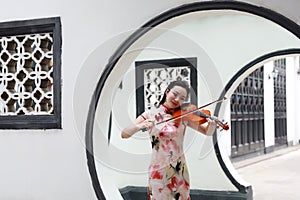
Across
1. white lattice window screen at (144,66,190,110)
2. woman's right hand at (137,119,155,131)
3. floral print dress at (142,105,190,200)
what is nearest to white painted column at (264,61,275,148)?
white lattice window screen at (144,66,190,110)

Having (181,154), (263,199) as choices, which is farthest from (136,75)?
(181,154)

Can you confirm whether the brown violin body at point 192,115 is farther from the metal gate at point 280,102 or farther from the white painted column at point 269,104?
the metal gate at point 280,102

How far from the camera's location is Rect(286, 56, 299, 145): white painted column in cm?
1420

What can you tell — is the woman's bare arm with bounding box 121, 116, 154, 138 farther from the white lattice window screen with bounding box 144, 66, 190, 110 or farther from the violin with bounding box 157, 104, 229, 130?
the white lattice window screen with bounding box 144, 66, 190, 110

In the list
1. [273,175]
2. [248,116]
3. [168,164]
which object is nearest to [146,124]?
[168,164]

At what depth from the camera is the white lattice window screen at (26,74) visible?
2973 millimetres

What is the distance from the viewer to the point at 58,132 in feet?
9.36

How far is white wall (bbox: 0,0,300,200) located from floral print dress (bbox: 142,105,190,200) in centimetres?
63

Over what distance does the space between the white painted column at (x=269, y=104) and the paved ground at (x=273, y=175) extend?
18.1 inches

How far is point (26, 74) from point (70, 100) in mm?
434

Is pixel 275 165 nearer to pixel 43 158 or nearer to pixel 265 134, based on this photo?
pixel 265 134

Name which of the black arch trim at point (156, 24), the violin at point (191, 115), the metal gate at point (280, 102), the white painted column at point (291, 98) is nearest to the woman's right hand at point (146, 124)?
A: the violin at point (191, 115)

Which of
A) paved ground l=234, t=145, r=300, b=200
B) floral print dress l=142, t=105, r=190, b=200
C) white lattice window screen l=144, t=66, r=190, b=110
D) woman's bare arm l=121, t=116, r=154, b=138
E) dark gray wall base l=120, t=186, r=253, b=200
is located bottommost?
paved ground l=234, t=145, r=300, b=200

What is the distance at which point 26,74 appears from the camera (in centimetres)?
304
